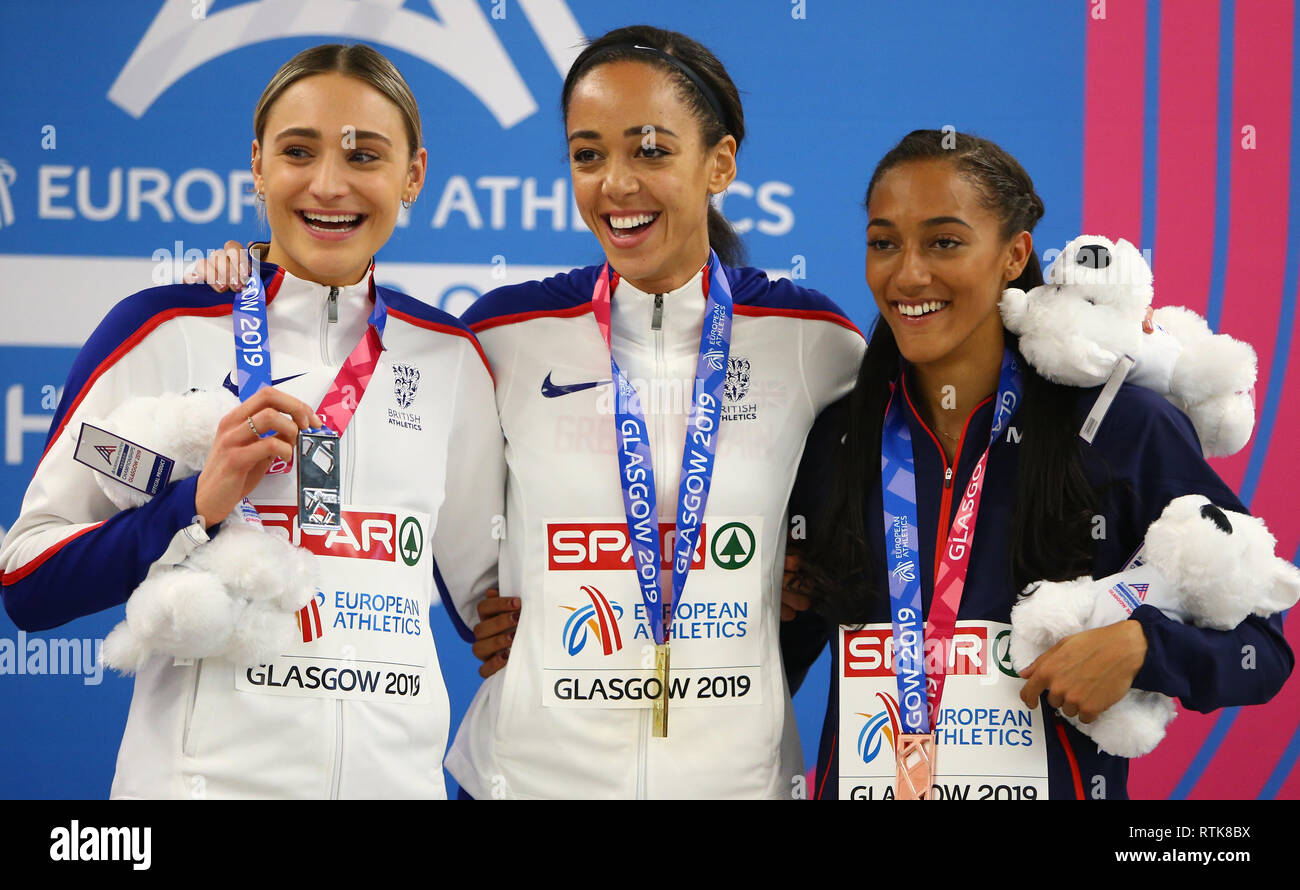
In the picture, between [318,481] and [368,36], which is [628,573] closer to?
[318,481]

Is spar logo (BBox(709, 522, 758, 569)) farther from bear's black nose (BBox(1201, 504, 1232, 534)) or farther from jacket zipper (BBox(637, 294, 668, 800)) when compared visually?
bear's black nose (BBox(1201, 504, 1232, 534))

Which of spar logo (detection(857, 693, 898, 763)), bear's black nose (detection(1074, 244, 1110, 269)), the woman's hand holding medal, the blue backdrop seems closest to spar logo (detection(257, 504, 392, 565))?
the woman's hand holding medal

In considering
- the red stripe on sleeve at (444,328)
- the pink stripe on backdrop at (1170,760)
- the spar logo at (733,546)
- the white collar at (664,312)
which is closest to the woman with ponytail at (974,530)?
the spar logo at (733,546)

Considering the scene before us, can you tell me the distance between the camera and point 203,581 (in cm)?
187

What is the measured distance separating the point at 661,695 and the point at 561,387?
0.61 meters

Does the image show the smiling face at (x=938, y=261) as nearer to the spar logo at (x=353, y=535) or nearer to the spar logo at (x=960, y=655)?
the spar logo at (x=960, y=655)

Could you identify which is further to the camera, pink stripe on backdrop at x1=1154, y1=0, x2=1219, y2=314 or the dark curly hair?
pink stripe on backdrop at x1=1154, y1=0, x2=1219, y2=314

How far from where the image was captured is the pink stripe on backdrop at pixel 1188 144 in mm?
3824

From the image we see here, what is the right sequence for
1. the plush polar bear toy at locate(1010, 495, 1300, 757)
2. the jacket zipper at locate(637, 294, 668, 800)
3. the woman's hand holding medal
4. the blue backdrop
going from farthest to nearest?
the blue backdrop < the jacket zipper at locate(637, 294, 668, 800) < the plush polar bear toy at locate(1010, 495, 1300, 757) < the woman's hand holding medal

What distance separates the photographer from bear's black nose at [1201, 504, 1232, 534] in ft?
6.57

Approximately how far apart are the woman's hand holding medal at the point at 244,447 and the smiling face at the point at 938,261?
1.08 meters

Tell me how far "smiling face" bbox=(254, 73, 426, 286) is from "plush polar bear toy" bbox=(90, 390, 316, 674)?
33 cm
